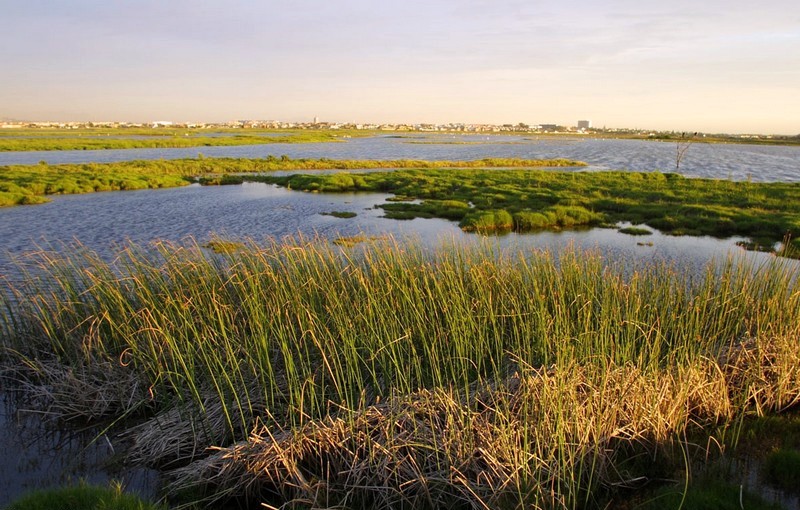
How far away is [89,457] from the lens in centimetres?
632

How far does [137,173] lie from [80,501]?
39.7m

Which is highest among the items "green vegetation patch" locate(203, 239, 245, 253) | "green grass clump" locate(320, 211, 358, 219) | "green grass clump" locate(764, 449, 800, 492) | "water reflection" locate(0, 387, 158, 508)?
"green vegetation patch" locate(203, 239, 245, 253)

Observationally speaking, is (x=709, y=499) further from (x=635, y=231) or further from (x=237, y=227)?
(x=237, y=227)

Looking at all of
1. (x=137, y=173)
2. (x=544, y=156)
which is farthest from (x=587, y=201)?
(x=544, y=156)

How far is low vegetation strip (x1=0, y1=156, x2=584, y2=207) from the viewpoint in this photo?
31.7 m

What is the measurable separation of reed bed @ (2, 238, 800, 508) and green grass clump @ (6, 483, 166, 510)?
2.55 feet

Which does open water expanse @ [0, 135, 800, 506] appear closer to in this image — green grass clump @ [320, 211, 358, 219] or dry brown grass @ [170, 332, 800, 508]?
green grass clump @ [320, 211, 358, 219]

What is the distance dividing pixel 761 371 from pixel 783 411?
0.72m

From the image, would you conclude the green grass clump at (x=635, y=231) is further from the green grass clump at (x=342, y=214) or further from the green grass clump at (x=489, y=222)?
the green grass clump at (x=342, y=214)

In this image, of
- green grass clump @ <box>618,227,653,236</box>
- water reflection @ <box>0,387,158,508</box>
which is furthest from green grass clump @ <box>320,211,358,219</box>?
water reflection @ <box>0,387,158,508</box>

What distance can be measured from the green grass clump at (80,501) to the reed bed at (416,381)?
78 centimetres

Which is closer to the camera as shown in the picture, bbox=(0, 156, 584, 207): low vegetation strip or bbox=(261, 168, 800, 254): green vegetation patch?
bbox=(261, 168, 800, 254): green vegetation patch

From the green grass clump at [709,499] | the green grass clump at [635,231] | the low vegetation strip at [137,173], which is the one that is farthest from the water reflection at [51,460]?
the low vegetation strip at [137,173]

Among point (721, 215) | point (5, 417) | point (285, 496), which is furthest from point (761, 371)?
point (721, 215)
